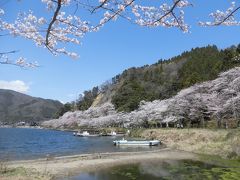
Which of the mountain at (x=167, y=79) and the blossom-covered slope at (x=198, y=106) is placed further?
the mountain at (x=167, y=79)

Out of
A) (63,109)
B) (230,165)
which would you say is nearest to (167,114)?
(230,165)

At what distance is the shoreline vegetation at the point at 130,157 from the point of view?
19828 mm

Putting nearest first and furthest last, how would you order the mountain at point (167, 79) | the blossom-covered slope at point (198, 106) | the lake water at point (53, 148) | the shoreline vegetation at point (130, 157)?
1. the shoreline vegetation at point (130, 157)
2. the lake water at point (53, 148)
3. the blossom-covered slope at point (198, 106)
4. the mountain at point (167, 79)

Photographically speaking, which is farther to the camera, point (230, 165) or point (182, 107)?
point (182, 107)

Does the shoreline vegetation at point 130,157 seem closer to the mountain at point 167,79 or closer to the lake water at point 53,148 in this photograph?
the lake water at point 53,148

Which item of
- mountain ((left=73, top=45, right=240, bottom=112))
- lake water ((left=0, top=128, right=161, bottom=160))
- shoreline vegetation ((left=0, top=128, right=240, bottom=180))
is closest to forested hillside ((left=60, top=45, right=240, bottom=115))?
mountain ((left=73, top=45, right=240, bottom=112))

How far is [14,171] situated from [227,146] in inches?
666

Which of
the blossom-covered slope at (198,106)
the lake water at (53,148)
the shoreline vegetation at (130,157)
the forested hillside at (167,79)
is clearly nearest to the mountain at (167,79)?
the forested hillside at (167,79)

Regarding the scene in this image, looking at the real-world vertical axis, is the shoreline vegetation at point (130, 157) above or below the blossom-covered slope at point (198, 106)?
below

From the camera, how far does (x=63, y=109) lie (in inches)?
6019

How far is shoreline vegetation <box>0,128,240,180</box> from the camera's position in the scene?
65.1 feet

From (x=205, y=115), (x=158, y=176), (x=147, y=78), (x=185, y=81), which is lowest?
(x=158, y=176)

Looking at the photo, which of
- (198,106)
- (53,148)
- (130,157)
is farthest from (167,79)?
(130,157)

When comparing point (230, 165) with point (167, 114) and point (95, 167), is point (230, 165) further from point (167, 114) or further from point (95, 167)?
point (167, 114)
